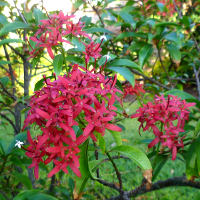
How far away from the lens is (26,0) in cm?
139

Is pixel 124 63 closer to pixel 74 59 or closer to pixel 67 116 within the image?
pixel 74 59

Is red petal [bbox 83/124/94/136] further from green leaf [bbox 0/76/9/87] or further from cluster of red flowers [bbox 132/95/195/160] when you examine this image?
green leaf [bbox 0/76/9/87]

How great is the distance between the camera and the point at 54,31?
0.75 m

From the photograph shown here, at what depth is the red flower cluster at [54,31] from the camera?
75 centimetres

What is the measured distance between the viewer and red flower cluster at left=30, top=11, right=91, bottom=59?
0.75 m

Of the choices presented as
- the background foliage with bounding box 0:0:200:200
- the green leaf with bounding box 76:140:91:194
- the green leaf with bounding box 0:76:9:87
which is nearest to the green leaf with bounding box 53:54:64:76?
the background foliage with bounding box 0:0:200:200

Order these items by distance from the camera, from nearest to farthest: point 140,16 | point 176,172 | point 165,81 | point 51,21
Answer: point 51,21, point 140,16, point 165,81, point 176,172

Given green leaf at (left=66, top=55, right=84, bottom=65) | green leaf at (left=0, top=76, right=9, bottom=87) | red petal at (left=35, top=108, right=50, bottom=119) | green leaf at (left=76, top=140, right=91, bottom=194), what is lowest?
green leaf at (left=76, top=140, right=91, bottom=194)

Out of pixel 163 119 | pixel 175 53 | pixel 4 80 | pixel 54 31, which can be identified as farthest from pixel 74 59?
pixel 175 53

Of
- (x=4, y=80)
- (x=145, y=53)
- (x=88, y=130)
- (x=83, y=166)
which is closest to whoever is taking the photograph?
(x=88, y=130)

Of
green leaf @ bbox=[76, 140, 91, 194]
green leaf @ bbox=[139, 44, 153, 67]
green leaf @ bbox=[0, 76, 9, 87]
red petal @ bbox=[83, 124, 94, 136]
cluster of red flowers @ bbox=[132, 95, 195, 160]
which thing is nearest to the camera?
red petal @ bbox=[83, 124, 94, 136]

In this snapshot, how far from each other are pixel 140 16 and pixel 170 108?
1.08m

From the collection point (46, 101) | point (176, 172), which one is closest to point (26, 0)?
point (46, 101)

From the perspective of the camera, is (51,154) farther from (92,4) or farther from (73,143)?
(92,4)
